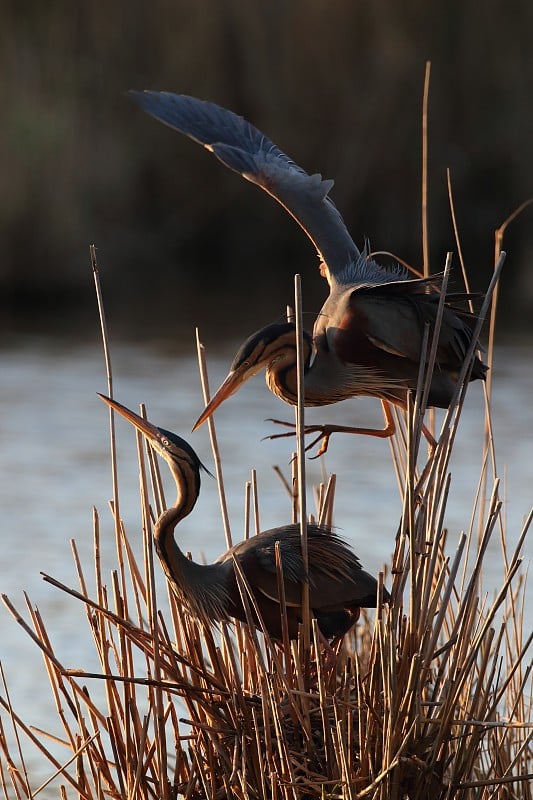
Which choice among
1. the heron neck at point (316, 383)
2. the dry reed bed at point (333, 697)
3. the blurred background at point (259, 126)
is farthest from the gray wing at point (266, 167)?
the blurred background at point (259, 126)

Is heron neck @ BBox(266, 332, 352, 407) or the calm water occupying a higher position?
heron neck @ BBox(266, 332, 352, 407)

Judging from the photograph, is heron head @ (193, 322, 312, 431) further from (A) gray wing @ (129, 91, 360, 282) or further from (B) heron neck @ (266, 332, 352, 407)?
(A) gray wing @ (129, 91, 360, 282)

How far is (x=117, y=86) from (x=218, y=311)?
2256 millimetres

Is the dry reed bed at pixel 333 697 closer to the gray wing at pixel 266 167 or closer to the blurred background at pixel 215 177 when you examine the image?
the gray wing at pixel 266 167

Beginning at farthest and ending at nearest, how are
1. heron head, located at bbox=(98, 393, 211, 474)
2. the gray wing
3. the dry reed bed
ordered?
→ the gray wing → heron head, located at bbox=(98, 393, 211, 474) → the dry reed bed

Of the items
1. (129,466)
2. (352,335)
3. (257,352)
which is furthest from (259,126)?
(257,352)

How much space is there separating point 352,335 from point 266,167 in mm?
554

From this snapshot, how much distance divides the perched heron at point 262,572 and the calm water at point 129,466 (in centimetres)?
191

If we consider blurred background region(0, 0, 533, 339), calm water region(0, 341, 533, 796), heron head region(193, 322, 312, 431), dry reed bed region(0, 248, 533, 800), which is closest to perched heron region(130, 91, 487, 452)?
heron head region(193, 322, 312, 431)

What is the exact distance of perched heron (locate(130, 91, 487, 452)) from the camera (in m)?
3.10

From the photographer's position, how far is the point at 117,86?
12344 millimetres

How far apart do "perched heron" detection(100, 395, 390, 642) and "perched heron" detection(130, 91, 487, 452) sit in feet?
0.67

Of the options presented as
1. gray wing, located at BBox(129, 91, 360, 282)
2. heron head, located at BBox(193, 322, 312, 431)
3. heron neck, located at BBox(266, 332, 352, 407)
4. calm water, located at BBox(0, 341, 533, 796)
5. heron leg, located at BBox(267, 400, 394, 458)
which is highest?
gray wing, located at BBox(129, 91, 360, 282)

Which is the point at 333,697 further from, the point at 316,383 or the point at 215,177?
the point at 215,177
